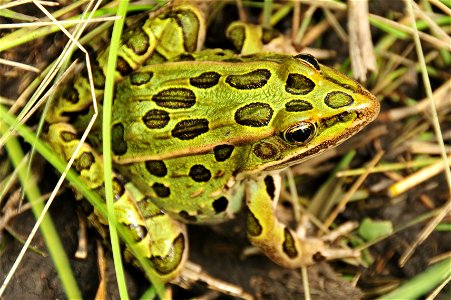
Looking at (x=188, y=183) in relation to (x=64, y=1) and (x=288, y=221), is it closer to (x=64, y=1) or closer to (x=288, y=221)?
(x=288, y=221)

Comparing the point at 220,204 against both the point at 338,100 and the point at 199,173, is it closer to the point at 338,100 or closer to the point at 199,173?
the point at 199,173

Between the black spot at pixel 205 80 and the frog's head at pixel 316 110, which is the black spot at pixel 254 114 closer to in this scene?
the frog's head at pixel 316 110

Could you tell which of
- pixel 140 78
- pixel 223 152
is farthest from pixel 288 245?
pixel 140 78

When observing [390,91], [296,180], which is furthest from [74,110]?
[390,91]

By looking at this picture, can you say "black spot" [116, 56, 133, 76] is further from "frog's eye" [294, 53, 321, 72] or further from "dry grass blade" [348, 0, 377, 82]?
"dry grass blade" [348, 0, 377, 82]

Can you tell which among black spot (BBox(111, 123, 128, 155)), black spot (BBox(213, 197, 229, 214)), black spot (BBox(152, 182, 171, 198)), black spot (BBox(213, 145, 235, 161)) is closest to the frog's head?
black spot (BBox(213, 145, 235, 161))

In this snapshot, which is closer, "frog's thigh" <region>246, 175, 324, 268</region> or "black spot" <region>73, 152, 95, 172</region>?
"black spot" <region>73, 152, 95, 172</region>
